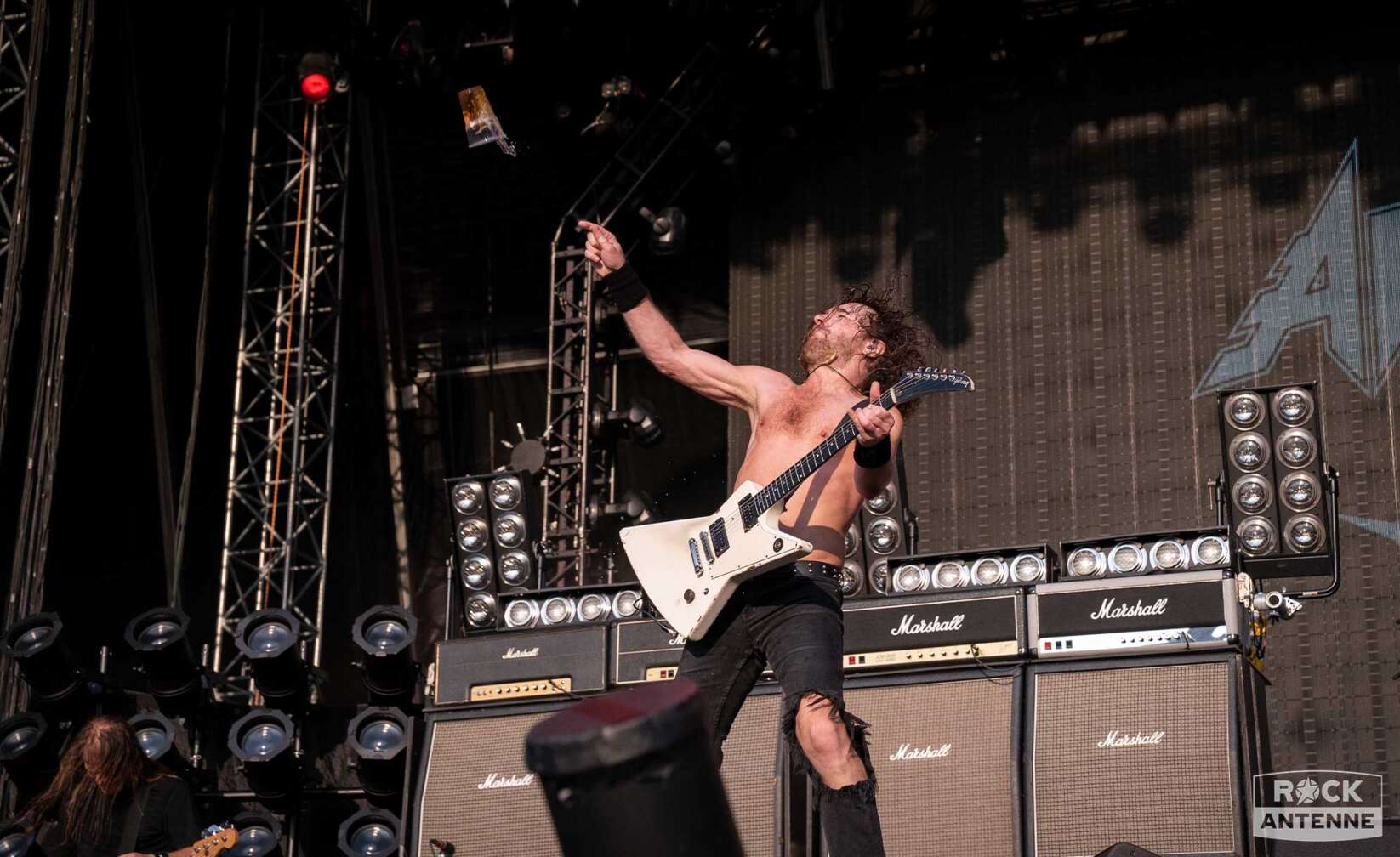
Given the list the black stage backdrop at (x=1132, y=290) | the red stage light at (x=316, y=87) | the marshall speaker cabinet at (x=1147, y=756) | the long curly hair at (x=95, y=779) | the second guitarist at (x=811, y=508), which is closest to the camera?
the second guitarist at (x=811, y=508)

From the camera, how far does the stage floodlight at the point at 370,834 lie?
264 inches

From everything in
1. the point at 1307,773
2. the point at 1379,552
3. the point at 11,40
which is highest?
the point at 11,40

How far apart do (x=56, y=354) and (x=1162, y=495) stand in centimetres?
538

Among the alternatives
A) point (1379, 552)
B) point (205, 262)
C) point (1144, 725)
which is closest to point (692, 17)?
point (205, 262)

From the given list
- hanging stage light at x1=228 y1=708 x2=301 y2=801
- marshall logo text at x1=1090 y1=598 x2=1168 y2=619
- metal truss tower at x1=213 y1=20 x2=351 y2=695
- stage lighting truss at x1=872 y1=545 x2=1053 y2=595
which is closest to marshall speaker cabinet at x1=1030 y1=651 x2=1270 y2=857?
marshall logo text at x1=1090 y1=598 x2=1168 y2=619

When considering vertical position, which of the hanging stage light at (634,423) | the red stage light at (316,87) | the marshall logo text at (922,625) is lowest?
the marshall logo text at (922,625)

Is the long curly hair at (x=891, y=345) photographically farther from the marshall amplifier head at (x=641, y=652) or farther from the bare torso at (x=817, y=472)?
the marshall amplifier head at (x=641, y=652)

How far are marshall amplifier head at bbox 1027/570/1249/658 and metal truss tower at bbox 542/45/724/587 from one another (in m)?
3.41

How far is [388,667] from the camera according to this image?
6871mm

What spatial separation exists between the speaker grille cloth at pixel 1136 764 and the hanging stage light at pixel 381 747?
2.68 meters

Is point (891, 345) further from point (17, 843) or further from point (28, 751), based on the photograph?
point (28, 751)

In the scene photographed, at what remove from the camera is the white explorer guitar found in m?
3.74

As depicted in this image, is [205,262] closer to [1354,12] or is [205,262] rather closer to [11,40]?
[11,40]

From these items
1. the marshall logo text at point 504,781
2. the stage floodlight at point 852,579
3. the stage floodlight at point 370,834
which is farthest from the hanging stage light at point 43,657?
the stage floodlight at point 852,579
